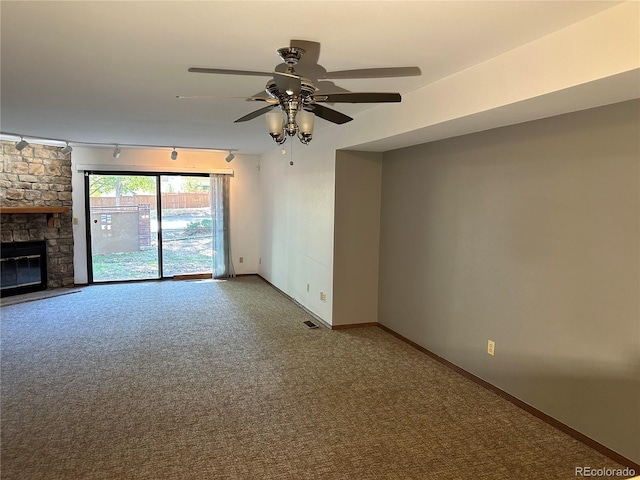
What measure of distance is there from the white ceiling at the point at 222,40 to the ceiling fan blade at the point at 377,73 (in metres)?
0.05

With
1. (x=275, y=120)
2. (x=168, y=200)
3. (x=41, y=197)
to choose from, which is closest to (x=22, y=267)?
(x=41, y=197)

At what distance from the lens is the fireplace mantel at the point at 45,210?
582 centimetres

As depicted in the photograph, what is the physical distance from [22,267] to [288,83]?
621 centimetres

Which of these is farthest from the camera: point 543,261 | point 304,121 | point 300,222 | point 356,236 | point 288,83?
point 300,222

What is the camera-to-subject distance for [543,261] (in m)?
2.89

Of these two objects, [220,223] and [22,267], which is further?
[220,223]

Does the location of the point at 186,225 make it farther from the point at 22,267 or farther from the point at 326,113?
the point at 326,113

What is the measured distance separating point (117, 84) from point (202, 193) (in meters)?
4.73

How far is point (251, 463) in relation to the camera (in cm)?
241

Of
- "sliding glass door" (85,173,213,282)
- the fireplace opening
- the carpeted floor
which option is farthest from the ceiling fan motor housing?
the fireplace opening

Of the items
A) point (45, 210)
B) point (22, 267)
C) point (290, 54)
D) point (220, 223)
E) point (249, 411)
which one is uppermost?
point (290, 54)

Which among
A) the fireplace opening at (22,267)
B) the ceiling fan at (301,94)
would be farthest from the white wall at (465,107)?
the fireplace opening at (22,267)

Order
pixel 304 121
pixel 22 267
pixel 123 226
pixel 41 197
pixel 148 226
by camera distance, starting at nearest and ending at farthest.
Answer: pixel 304 121 → pixel 22 267 → pixel 41 197 → pixel 123 226 → pixel 148 226

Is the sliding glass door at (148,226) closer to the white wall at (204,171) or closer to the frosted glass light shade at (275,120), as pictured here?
the white wall at (204,171)
